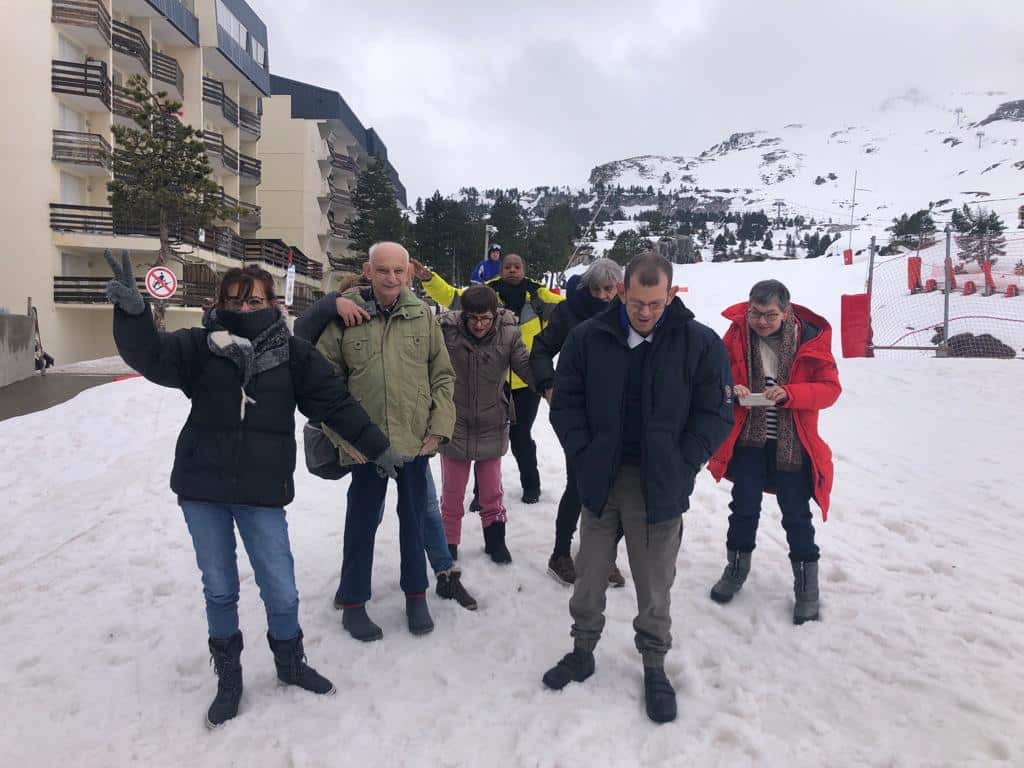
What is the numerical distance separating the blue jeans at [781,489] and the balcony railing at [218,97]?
36241mm

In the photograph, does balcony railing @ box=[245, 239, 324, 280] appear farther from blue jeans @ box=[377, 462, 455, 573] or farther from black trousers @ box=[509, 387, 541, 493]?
blue jeans @ box=[377, 462, 455, 573]

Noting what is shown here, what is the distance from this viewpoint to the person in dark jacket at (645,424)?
2.90 metres

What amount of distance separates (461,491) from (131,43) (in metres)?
30.6

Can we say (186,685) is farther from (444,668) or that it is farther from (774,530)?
(774,530)

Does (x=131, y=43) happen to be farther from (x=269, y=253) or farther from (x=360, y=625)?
(x=360, y=625)

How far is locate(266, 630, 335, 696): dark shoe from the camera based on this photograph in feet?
10.1

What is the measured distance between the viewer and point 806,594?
3811mm

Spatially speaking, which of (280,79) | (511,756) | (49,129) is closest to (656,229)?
(280,79)

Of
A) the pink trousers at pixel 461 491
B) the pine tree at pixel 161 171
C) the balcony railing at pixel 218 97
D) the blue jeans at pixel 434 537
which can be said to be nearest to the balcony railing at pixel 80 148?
the pine tree at pixel 161 171

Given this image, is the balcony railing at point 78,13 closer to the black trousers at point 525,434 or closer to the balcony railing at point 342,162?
the balcony railing at point 342,162

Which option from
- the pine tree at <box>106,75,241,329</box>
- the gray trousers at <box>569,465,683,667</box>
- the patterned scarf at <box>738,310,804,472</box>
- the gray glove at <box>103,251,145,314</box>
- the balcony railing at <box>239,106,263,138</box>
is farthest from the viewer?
the balcony railing at <box>239,106,263,138</box>

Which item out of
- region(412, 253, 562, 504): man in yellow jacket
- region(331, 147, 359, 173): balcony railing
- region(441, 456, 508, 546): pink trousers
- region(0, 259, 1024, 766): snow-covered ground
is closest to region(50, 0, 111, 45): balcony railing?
region(331, 147, 359, 173): balcony railing

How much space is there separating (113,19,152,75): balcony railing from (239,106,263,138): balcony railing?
8570mm

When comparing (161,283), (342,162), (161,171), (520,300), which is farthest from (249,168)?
(520,300)
